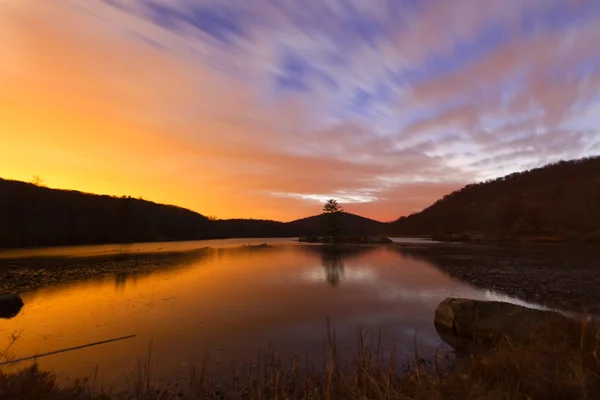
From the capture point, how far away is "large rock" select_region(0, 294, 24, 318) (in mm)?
13859

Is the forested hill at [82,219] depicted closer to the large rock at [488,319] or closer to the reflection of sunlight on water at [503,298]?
the reflection of sunlight on water at [503,298]

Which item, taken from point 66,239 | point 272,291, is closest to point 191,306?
point 272,291

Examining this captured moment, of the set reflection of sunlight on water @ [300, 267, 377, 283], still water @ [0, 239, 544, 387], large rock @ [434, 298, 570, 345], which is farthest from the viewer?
reflection of sunlight on water @ [300, 267, 377, 283]

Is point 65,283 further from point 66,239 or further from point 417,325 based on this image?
point 66,239

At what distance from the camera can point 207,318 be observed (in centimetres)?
1321

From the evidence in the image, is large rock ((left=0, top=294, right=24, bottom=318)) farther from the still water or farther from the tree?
the tree

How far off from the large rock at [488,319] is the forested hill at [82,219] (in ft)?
260

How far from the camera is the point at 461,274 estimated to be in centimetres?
2470

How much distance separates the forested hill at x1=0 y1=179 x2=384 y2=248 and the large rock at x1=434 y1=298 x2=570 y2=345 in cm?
7920

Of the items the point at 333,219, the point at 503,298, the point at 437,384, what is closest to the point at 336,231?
the point at 333,219

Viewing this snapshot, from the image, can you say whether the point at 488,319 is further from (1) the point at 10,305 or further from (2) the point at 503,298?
(1) the point at 10,305

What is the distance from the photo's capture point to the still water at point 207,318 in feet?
29.7

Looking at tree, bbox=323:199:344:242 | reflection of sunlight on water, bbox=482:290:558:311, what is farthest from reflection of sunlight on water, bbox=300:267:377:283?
tree, bbox=323:199:344:242

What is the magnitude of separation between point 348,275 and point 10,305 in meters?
20.1
